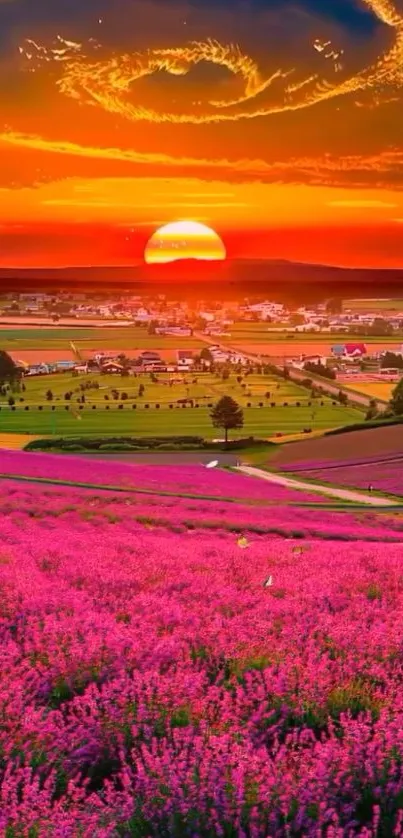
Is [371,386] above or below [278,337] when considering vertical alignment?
below

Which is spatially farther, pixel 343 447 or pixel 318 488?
pixel 343 447

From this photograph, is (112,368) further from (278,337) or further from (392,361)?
(392,361)

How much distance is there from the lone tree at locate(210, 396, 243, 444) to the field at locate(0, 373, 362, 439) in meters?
0.29

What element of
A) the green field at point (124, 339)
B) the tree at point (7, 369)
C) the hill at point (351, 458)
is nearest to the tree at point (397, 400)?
the hill at point (351, 458)

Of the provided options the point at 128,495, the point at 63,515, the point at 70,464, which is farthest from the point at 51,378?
the point at 63,515

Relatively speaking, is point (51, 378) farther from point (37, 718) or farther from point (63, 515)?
point (37, 718)

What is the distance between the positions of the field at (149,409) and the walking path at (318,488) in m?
2.38

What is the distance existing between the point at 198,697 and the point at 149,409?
2671 cm

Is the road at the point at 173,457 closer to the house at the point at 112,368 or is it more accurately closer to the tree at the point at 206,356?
the house at the point at 112,368

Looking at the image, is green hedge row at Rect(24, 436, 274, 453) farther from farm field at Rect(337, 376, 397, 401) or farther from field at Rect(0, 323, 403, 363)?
farm field at Rect(337, 376, 397, 401)

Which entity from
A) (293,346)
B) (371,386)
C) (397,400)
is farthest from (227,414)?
(397,400)

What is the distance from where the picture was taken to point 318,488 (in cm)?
2823

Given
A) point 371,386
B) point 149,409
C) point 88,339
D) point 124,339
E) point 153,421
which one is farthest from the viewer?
point 88,339

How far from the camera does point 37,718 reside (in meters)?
4.54
